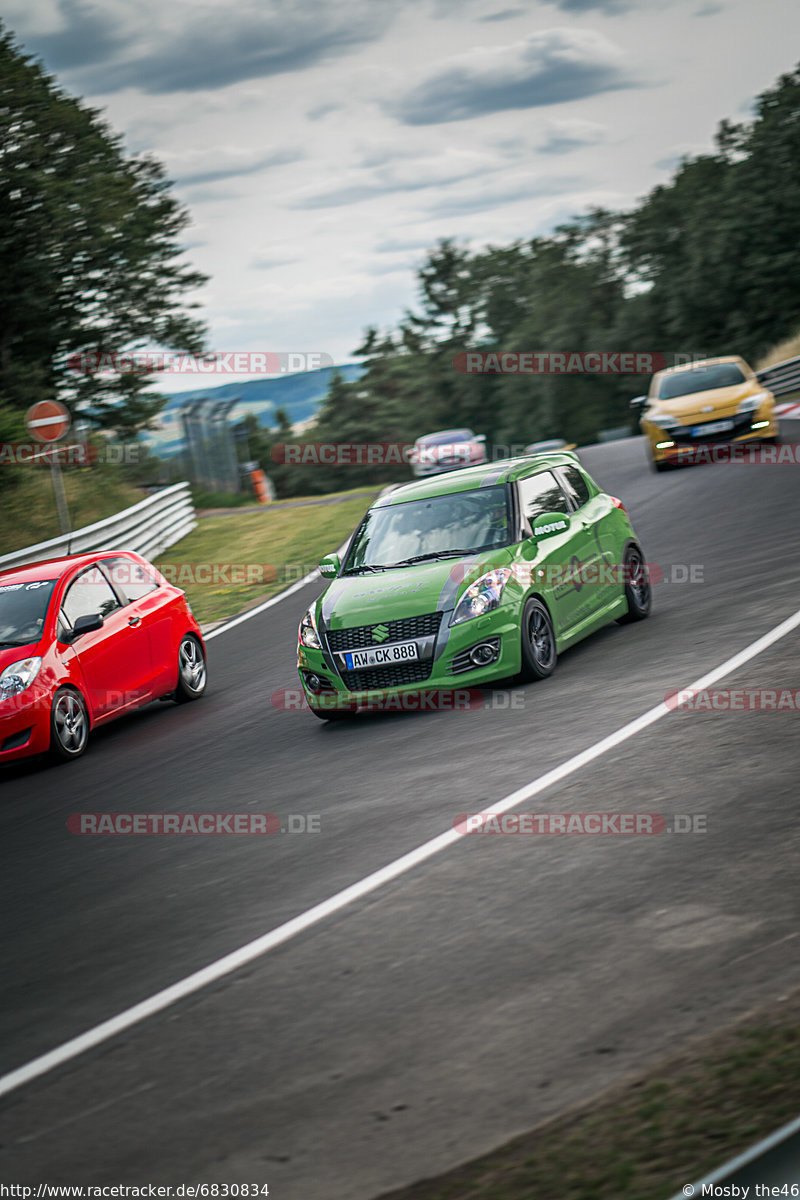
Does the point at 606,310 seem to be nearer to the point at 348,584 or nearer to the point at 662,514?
the point at 662,514

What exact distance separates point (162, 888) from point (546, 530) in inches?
208

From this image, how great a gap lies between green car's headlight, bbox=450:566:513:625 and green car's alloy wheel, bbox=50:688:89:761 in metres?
3.25

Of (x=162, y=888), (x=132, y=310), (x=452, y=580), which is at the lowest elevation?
(x=162, y=888)

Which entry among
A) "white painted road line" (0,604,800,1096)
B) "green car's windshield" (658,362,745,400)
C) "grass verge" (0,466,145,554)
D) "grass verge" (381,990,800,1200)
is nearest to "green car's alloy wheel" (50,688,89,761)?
"white painted road line" (0,604,800,1096)

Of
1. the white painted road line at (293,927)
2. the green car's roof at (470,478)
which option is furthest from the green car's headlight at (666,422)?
the white painted road line at (293,927)

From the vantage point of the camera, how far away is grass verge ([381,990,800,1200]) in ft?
11.5

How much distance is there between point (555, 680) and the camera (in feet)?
34.3

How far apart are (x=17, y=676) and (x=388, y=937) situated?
6053 millimetres

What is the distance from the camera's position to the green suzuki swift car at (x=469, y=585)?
1013 cm

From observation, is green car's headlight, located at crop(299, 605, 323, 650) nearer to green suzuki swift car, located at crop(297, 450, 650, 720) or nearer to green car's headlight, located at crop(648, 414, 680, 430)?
green suzuki swift car, located at crop(297, 450, 650, 720)

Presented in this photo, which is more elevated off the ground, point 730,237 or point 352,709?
point 730,237

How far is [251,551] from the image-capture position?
25094 millimetres

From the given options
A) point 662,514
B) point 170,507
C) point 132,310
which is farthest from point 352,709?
point 132,310

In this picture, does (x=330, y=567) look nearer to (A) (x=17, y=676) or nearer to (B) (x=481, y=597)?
(B) (x=481, y=597)
